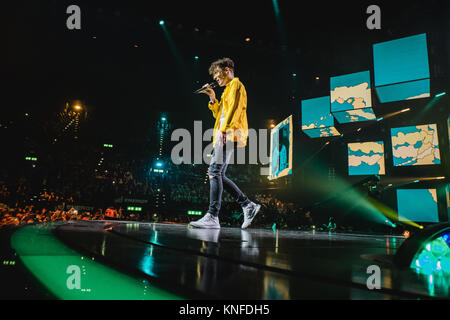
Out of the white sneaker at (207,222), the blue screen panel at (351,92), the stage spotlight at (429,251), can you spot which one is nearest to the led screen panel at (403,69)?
the blue screen panel at (351,92)

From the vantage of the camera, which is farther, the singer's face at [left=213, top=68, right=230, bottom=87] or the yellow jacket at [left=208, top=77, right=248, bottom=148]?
the singer's face at [left=213, top=68, right=230, bottom=87]

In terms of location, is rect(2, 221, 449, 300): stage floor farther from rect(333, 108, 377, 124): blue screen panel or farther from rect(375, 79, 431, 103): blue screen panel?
rect(333, 108, 377, 124): blue screen panel

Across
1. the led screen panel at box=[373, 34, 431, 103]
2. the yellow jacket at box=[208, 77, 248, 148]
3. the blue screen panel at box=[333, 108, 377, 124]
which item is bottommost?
the yellow jacket at box=[208, 77, 248, 148]

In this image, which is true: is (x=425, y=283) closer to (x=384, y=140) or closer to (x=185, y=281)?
(x=185, y=281)

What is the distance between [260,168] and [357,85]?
11.9ft

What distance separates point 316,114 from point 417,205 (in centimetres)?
280

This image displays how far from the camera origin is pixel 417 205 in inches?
194

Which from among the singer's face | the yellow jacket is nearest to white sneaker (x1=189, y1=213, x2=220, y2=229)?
the yellow jacket

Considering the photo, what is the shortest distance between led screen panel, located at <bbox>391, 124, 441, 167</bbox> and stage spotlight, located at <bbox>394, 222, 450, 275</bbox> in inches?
196

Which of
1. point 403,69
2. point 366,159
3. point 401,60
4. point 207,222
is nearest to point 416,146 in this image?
point 366,159

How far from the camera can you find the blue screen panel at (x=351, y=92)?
17.1 ft

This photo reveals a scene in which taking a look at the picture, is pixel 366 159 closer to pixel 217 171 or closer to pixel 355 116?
pixel 355 116

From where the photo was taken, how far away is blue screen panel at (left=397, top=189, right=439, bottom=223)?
15.5ft
